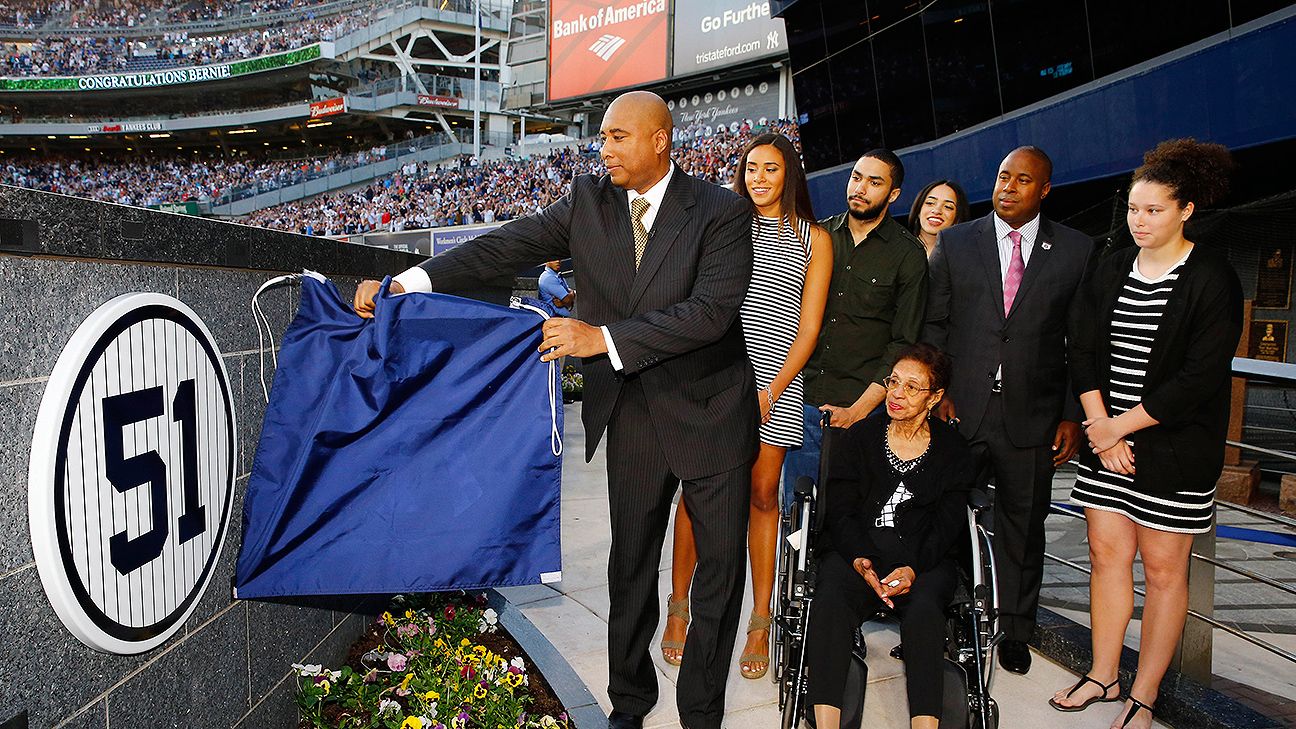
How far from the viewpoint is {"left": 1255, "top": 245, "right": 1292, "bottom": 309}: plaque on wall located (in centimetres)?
813

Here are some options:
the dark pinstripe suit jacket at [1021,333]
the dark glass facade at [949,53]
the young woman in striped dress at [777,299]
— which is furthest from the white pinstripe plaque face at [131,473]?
the dark glass facade at [949,53]

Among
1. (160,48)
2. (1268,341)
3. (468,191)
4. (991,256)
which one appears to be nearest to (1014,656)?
(991,256)

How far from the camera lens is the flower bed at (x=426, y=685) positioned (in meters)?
2.78

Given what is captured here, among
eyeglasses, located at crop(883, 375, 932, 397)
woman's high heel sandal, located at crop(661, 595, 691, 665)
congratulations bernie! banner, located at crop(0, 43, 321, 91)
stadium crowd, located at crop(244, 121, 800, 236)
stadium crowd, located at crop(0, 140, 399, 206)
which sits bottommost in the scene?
woman's high heel sandal, located at crop(661, 595, 691, 665)

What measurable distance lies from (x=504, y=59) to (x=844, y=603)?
159 ft

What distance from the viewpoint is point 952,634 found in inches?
116

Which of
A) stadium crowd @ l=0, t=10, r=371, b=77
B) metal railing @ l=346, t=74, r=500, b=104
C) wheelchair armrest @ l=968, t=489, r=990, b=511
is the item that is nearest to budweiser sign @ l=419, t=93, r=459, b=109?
metal railing @ l=346, t=74, r=500, b=104

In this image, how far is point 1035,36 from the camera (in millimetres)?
10273

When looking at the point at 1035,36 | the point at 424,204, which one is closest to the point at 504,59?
the point at 424,204

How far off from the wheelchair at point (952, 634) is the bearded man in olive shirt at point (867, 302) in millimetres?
597

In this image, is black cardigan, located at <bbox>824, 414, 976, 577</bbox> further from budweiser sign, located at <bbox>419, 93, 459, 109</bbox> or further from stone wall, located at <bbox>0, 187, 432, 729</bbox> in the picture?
budweiser sign, located at <bbox>419, 93, 459, 109</bbox>

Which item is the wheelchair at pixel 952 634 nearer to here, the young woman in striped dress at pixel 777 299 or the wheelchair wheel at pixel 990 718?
the wheelchair wheel at pixel 990 718

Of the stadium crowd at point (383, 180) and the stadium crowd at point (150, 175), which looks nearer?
the stadium crowd at point (383, 180)

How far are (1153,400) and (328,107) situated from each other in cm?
5416
